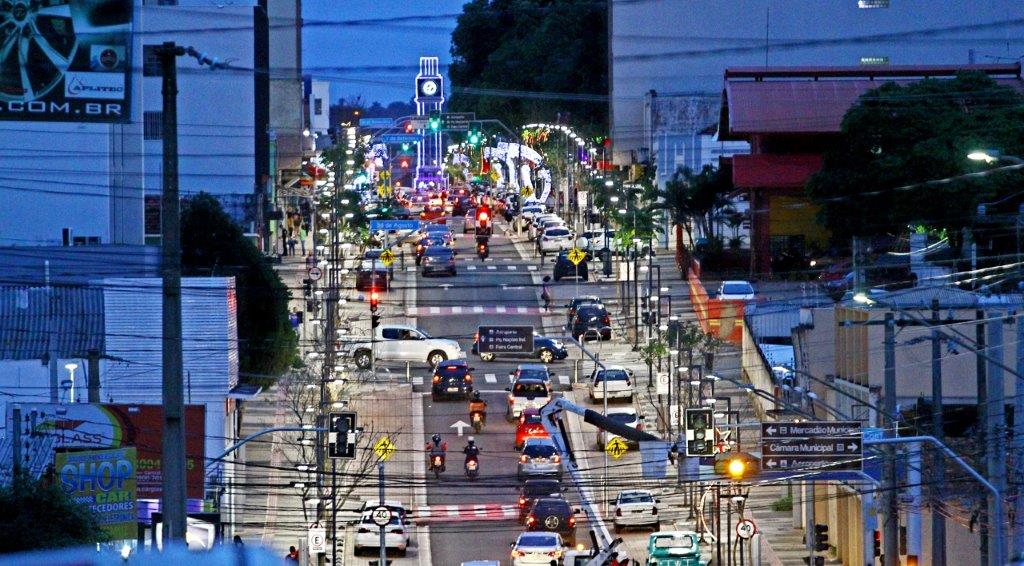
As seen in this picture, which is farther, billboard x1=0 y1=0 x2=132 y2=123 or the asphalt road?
billboard x1=0 y1=0 x2=132 y2=123

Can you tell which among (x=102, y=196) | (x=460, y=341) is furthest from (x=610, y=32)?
(x=102, y=196)

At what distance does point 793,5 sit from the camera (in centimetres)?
9275

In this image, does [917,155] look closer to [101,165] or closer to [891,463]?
[891,463]

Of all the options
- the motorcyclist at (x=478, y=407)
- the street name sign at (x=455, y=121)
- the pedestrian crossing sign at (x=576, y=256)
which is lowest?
the motorcyclist at (x=478, y=407)

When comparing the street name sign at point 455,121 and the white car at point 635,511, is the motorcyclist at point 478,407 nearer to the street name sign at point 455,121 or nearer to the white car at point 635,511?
the white car at point 635,511

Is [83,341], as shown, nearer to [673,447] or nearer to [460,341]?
[673,447]

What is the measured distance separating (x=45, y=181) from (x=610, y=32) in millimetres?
47107

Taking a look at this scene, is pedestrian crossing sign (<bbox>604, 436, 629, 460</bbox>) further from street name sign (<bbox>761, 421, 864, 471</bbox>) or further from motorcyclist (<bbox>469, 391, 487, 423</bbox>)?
street name sign (<bbox>761, 421, 864, 471</bbox>)

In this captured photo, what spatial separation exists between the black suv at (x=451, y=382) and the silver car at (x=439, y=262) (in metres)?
20.2

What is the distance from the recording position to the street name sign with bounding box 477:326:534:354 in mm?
61906

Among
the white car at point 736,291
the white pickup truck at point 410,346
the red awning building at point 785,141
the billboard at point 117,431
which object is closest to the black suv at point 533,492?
the billboard at point 117,431

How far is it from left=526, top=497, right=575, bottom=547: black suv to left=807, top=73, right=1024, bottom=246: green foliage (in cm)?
1742

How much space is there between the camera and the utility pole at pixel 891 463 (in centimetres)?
3262

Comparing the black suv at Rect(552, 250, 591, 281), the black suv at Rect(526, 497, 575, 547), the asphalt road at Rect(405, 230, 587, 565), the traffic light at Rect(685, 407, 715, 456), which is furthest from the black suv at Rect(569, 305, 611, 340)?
the traffic light at Rect(685, 407, 715, 456)
